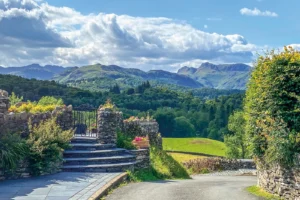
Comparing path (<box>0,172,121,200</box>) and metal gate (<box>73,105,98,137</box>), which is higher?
metal gate (<box>73,105,98,137</box>)

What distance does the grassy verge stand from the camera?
14673 millimetres

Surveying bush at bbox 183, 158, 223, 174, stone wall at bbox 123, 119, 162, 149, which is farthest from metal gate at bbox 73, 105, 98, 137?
bush at bbox 183, 158, 223, 174

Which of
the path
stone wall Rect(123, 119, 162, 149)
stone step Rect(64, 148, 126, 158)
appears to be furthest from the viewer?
stone wall Rect(123, 119, 162, 149)

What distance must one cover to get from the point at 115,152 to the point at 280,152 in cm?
696

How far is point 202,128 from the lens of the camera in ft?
377

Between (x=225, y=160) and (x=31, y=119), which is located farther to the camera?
(x=225, y=160)

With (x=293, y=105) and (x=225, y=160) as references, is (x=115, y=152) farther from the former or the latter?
(x=225, y=160)

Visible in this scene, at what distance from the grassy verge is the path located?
1.72 metres

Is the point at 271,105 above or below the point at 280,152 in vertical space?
above

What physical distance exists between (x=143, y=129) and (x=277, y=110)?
33.9ft

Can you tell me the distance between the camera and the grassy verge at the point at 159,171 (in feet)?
48.1

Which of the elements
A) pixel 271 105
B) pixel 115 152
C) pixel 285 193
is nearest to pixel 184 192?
pixel 285 193

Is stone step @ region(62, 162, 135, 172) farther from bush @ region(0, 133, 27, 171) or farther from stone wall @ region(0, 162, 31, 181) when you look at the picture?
bush @ region(0, 133, 27, 171)

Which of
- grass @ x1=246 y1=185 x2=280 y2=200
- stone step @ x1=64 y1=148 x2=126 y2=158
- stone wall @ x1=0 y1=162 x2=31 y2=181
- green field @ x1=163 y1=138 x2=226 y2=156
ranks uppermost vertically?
stone step @ x1=64 y1=148 x2=126 y2=158
